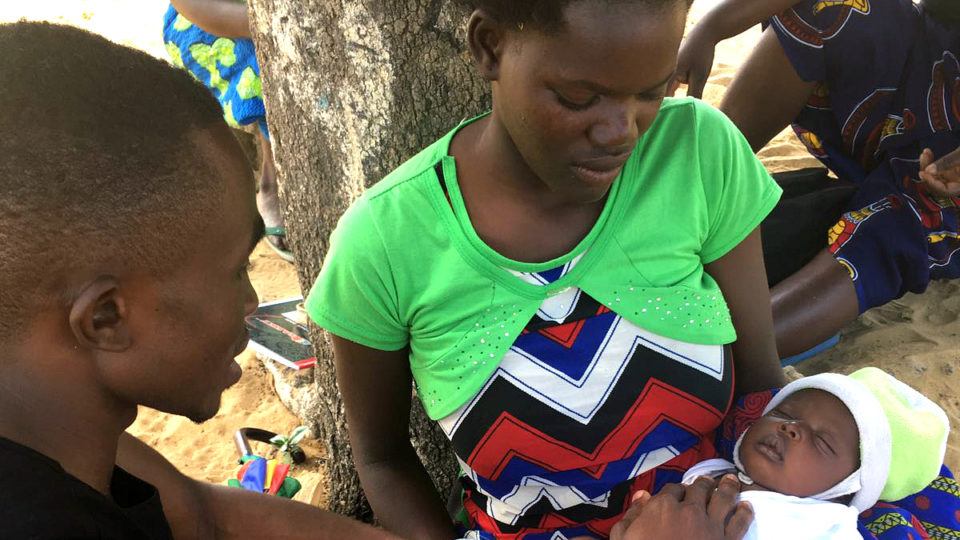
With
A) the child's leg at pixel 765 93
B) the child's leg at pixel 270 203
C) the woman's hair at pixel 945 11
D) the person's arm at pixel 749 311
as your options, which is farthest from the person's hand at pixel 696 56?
the child's leg at pixel 270 203

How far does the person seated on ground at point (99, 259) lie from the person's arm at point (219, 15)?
248cm

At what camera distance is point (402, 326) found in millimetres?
1786

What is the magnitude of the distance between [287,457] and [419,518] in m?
1.22

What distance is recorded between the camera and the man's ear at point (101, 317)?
1.20 meters

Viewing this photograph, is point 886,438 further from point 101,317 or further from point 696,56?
point 696,56

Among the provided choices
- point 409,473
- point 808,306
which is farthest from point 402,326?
point 808,306

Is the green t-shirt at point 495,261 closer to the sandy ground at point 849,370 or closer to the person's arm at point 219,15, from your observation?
the sandy ground at point 849,370

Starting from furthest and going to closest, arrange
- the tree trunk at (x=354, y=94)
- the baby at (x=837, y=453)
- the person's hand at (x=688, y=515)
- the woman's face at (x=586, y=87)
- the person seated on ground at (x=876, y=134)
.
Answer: the person seated on ground at (x=876, y=134), the tree trunk at (x=354, y=94), the baby at (x=837, y=453), the person's hand at (x=688, y=515), the woman's face at (x=586, y=87)

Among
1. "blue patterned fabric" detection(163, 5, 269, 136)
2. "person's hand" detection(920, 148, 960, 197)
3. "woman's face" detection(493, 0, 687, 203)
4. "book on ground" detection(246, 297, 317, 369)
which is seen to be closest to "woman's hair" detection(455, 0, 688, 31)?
"woman's face" detection(493, 0, 687, 203)

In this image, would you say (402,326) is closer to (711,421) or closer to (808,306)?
(711,421)

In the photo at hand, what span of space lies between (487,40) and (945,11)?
223 centimetres

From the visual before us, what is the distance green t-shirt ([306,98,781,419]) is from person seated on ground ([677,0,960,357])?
1540 mm

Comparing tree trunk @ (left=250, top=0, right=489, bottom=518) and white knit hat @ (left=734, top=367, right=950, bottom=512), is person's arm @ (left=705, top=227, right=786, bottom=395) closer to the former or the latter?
white knit hat @ (left=734, top=367, right=950, bottom=512)

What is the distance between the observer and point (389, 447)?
202cm
